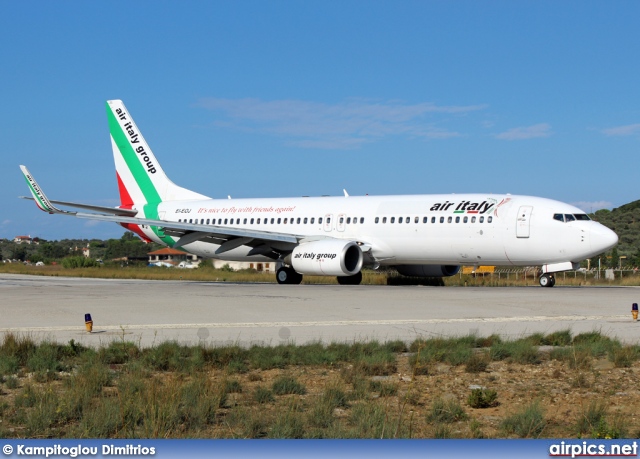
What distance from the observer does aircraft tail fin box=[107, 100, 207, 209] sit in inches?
1560

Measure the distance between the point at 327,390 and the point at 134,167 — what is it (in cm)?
3206

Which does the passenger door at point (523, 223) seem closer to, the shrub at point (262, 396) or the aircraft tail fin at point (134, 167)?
the aircraft tail fin at point (134, 167)

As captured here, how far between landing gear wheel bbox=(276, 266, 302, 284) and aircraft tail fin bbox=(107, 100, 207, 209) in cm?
847

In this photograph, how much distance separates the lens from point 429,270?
33.6 m

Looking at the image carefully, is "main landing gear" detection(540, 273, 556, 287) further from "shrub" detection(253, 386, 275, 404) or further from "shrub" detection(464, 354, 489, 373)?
"shrub" detection(253, 386, 275, 404)

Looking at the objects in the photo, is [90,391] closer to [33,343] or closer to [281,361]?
[281,361]

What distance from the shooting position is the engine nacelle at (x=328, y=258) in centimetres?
2961

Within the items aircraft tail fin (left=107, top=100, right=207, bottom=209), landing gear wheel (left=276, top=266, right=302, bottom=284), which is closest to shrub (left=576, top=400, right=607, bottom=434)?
A: landing gear wheel (left=276, top=266, right=302, bottom=284)

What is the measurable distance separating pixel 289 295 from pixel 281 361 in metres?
13.3

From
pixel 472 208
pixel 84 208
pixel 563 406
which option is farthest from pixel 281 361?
pixel 84 208

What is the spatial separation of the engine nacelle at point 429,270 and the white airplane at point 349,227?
42 millimetres

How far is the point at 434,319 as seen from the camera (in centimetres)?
1781

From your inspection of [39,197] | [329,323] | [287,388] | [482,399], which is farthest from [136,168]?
[482,399]

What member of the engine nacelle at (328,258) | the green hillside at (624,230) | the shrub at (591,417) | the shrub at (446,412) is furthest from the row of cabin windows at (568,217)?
the green hillside at (624,230)
